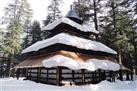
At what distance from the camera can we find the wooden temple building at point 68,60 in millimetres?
20973

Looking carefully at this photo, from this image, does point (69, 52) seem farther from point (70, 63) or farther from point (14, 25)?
point (14, 25)

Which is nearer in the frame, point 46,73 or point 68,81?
point 68,81

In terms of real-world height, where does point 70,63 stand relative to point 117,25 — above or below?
below

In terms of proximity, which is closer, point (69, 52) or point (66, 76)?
point (66, 76)

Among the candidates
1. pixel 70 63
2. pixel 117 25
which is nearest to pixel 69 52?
pixel 70 63

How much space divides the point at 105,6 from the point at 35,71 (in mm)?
16918

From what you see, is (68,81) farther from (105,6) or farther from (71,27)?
(105,6)

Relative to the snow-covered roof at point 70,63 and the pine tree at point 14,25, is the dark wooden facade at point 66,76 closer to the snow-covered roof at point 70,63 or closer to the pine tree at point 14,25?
the snow-covered roof at point 70,63

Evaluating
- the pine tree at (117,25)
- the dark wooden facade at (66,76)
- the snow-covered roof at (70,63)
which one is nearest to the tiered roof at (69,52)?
the snow-covered roof at (70,63)

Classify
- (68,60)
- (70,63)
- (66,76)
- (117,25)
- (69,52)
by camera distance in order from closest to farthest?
1. (70,63)
2. (68,60)
3. (66,76)
4. (69,52)
5. (117,25)

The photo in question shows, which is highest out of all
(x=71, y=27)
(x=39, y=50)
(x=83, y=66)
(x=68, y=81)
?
(x=71, y=27)

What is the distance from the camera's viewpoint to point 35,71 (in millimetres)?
27297

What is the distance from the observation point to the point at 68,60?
2073 centimetres

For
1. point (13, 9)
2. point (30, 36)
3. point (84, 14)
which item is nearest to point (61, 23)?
point (84, 14)
